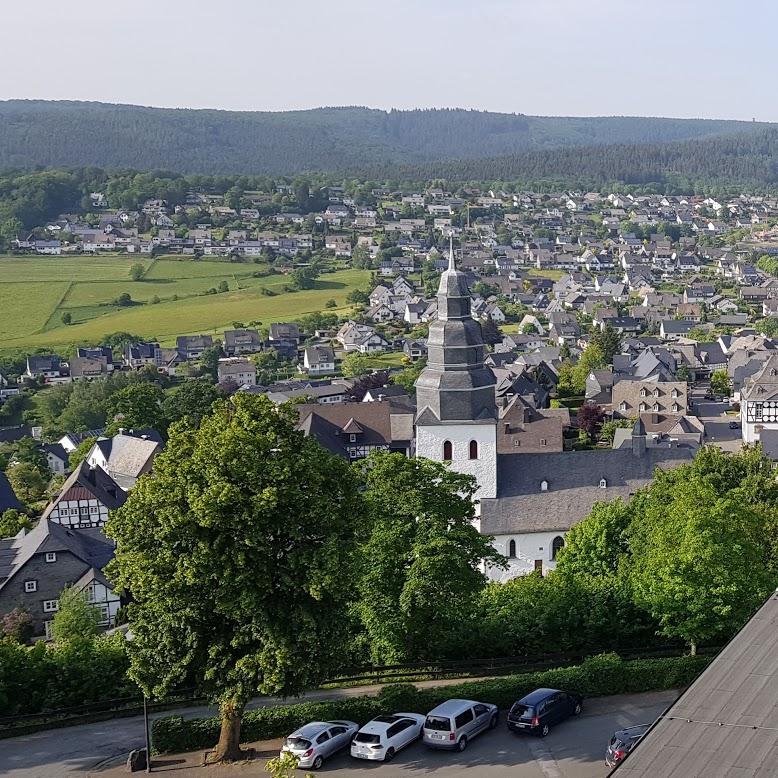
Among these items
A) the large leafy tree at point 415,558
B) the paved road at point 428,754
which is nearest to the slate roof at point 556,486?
the large leafy tree at point 415,558

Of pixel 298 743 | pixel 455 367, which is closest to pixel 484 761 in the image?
pixel 298 743

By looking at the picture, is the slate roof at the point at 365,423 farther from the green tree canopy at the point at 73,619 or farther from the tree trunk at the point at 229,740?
the tree trunk at the point at 229,740

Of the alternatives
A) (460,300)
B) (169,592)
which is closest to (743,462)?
(460,300)

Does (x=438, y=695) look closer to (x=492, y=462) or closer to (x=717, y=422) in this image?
(x=492, y=462)

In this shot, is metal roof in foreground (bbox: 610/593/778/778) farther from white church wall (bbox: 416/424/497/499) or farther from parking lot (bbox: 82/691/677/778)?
white church wall (bbox: 416/424/497/499)

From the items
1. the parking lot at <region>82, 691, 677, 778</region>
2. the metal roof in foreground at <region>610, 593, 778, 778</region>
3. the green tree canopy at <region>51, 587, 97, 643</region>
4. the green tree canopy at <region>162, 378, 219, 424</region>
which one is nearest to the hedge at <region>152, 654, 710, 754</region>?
the parking lot at <region>82, 691, 677, 778</region>

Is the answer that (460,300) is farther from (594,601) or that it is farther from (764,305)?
(764,305)
